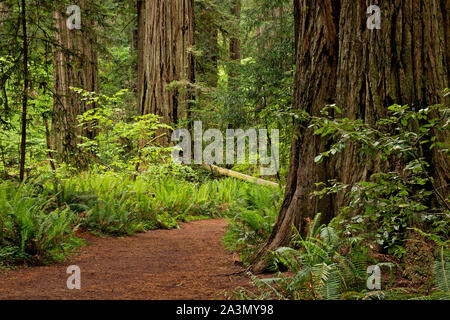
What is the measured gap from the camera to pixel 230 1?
58.5 ft

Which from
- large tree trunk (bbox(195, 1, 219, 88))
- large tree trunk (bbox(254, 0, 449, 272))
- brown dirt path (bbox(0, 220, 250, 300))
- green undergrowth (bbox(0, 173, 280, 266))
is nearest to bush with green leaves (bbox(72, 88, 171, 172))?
green undergrowth (bbox(0, 173, 280, 266))

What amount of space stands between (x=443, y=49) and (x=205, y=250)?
3.98 meters

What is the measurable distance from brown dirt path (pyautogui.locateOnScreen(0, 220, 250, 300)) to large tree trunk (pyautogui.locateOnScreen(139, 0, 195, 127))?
18.2ft

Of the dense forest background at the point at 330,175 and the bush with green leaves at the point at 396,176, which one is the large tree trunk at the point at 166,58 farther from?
the bush with green leaves at the point at 396,176

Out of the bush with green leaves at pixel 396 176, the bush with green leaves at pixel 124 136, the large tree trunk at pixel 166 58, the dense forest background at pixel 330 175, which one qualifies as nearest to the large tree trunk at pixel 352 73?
the dense forest background at pixel 330 175

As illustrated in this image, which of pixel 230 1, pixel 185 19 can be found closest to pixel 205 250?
pixel 185 19

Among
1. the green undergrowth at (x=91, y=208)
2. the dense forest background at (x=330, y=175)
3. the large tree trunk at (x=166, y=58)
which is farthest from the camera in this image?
the large tree trunk at (x=166, y=58)

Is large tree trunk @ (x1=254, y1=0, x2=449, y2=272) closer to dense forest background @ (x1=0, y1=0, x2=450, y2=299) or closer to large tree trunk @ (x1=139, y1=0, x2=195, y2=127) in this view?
dense forest background @ (x1=0, y1=0, x2=450, y2=299)

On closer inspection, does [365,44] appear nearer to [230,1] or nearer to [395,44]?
[395,44]

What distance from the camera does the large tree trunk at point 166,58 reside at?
37.6ft

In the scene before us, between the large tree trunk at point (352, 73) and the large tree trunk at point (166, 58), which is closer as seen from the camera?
the large tree trunk at point (352, 73)

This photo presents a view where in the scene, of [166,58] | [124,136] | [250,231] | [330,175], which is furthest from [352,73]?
[166,58]

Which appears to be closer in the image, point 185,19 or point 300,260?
point 300,260

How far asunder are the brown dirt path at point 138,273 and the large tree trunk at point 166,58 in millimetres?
5550
